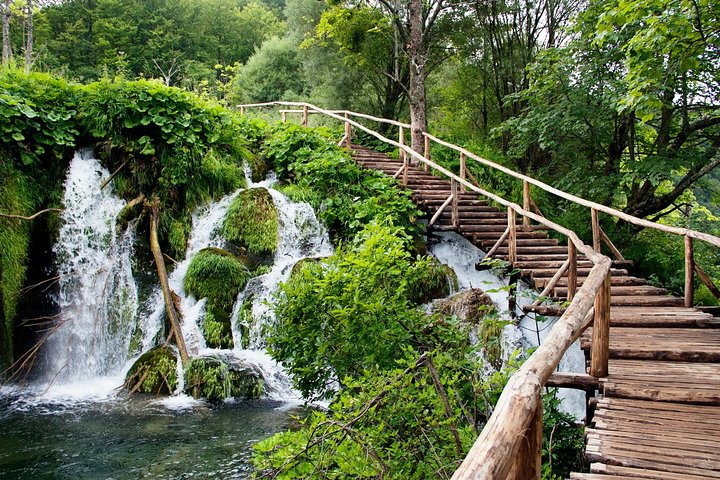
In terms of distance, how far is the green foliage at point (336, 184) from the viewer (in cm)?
1067

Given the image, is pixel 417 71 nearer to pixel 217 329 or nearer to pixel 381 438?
pixel 217 329

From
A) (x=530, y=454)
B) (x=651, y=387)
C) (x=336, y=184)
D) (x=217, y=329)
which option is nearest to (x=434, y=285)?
(x=336, y=184)

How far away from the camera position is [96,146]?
1045 cm

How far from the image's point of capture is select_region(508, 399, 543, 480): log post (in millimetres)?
1876

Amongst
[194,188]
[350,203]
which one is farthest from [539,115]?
[194,188]

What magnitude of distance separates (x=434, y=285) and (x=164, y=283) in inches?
177

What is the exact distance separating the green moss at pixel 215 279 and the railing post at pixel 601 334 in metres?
6.26

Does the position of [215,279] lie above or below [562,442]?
above

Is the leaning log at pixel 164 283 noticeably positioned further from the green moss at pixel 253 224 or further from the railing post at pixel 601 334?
the railing post at pixel 601 334

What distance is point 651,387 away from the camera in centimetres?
433

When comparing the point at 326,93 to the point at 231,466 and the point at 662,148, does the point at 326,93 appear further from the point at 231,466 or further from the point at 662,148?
the point at 231,466

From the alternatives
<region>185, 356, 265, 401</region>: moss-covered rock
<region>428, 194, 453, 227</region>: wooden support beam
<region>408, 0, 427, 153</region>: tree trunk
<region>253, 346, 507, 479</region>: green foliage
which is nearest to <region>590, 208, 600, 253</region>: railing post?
<region>428, 194, 453, 227</region>: wooden support beam

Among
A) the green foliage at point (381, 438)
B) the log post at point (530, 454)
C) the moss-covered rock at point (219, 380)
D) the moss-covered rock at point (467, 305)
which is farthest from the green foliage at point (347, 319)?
the moss-covered rock at point (467, 305)

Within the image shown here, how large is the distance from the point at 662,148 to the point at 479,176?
4.51 metres
